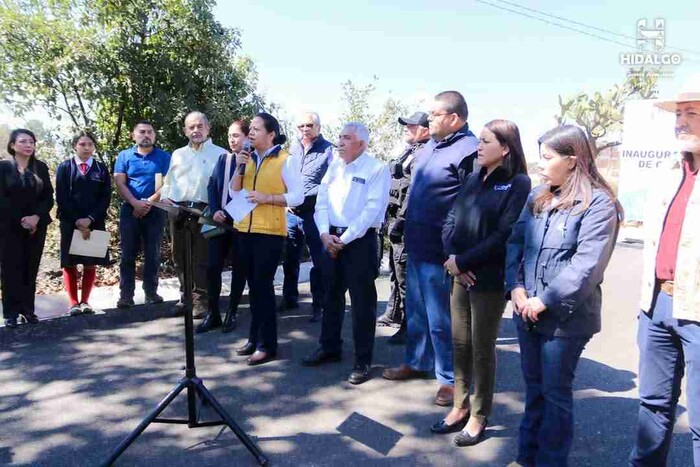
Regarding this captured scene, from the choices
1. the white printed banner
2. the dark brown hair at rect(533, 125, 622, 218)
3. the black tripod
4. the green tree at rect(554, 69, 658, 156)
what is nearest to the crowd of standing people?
the dark brown hair at rect(533, 125, 622, 218)

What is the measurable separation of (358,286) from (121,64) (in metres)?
5.54

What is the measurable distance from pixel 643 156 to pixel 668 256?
1042cm

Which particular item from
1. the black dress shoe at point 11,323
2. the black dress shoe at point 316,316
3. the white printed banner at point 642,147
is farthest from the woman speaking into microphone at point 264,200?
the white printed banner at point 642,147

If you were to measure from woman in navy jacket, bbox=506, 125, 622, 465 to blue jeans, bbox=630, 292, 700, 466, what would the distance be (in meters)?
0.25

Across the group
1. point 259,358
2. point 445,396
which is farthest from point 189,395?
point 445,396

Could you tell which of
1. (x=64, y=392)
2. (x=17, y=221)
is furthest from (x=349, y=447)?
(x=17, y=221)

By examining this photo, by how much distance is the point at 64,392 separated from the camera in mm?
3859

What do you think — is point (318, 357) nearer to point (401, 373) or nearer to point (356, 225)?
point (401, 373)

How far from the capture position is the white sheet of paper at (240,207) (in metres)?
4.30

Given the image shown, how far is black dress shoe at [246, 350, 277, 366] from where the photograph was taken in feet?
14.5

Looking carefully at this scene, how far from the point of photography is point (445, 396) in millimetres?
3746

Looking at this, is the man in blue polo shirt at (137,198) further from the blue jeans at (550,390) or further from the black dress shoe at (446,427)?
the blue jeans at (550,390)

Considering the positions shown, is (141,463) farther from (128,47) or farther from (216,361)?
(128,47)

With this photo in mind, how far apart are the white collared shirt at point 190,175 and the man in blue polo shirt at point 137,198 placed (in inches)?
11.0
